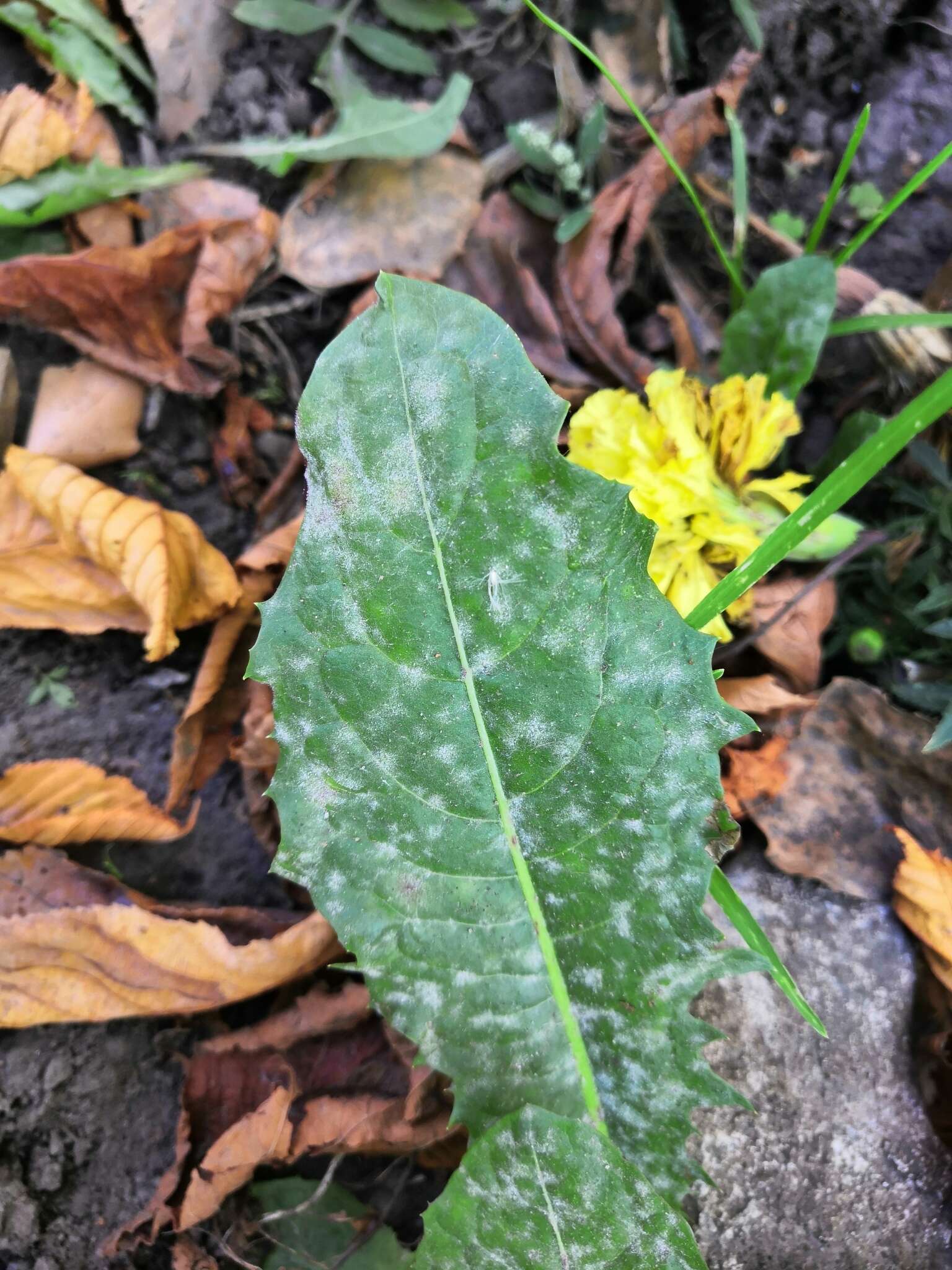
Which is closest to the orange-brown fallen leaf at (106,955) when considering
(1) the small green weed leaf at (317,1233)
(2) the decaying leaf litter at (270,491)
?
(2) the decaying leaf litter at (270,491)

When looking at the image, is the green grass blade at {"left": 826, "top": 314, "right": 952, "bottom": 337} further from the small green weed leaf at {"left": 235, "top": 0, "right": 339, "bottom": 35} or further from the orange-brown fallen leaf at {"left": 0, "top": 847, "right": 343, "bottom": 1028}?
the orange-brown fallen leaf at {"left": 0, "top": 847, "right": 343, "bottom": 1028}

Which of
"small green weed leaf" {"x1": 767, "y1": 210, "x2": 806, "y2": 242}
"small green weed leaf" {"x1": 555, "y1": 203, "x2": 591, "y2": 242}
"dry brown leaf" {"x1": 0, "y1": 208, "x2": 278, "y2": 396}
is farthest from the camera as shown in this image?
"small green weed leaf" {"x1": 767, "y1": 210, "x2": 806, "y2": 242}

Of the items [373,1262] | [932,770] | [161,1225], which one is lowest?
[161,1225]

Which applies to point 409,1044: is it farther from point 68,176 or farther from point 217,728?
point 68,176

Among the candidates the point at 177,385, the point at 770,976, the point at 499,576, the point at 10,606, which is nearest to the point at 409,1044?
the point at 770,976

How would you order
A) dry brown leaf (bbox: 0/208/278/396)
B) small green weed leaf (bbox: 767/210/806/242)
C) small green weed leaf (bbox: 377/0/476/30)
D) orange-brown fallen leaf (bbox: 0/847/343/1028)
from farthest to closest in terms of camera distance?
small green weed leaf (bbox: 767/210/806/242) < small green weed leaf (bbox: 377/0/476/30) < dry brown leaf (bbox: 0/208/278/396) < orange-brown fallen leaf (bbox: 0/847/343/1028)

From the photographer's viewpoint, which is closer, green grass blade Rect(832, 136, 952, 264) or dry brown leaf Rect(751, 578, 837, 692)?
green grass blade Rect(832, 136, 952, 264)

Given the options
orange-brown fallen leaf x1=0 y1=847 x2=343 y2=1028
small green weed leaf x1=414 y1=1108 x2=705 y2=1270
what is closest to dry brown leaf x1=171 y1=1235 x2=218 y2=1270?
orange-brown fallen leaf x1=0 y1=847 x2=343 y2=1028
